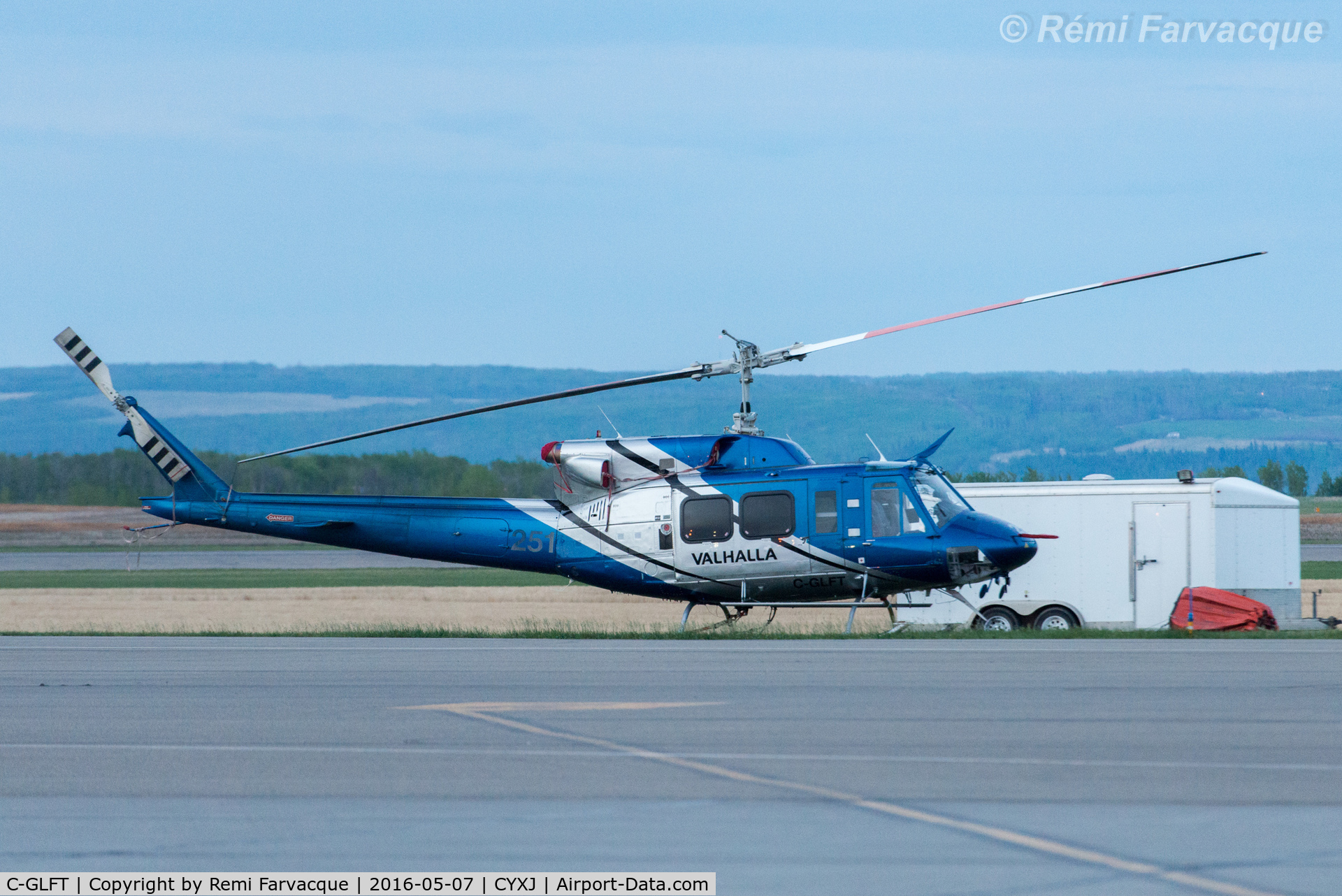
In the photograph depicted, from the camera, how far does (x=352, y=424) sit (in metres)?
166

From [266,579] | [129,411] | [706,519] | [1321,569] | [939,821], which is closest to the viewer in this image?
[939,821]

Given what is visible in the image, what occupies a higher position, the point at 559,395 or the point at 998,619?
the point at 559,395

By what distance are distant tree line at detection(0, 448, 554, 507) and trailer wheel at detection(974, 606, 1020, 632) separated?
106ft

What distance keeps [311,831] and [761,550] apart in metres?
13.0

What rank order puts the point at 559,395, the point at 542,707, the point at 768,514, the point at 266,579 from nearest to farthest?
1. the point at 542,707
2. the point at 559,395
3. the point at 768,514
4. the point at 266,579

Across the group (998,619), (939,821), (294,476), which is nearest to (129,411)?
(998,619)

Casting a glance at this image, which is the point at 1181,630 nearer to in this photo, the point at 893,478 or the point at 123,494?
the point at 893,478

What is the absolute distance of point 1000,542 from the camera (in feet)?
62.7

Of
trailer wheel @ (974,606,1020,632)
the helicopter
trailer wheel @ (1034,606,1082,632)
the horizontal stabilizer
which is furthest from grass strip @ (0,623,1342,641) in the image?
the horizontal stabilizer

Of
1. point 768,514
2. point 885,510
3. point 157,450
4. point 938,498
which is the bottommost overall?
point 768,514

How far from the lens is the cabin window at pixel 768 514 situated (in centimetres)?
1944

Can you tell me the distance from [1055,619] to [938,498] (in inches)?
132

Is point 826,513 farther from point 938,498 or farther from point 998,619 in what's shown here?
point 998,619

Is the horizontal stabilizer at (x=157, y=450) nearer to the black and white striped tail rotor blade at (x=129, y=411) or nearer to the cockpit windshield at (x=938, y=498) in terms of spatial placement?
the black and white striped tail rotor blade at (x=129, y=411)
